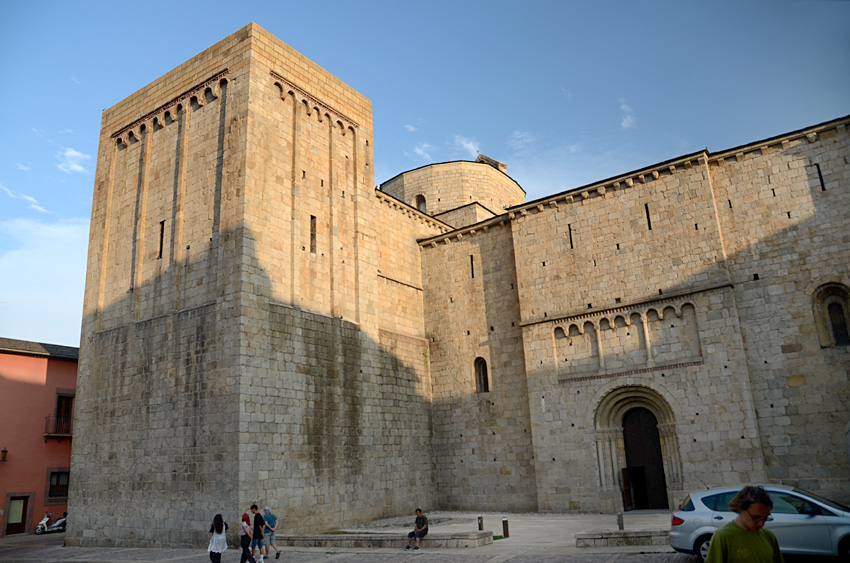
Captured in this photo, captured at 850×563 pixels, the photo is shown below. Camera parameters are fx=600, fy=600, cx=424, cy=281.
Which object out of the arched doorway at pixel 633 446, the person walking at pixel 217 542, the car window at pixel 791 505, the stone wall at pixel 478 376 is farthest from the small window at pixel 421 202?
the car window at pixel 791 505

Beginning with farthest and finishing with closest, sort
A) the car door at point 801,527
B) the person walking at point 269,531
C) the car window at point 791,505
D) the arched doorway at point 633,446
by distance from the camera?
the arched doorway at point 633,446
the person walking at point 269,531
the car window at point 791,505
the car door at point 801,527

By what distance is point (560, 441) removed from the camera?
70.6 ft

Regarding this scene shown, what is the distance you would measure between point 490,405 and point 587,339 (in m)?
4.88

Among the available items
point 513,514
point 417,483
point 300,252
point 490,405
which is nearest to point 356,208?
point 300,252

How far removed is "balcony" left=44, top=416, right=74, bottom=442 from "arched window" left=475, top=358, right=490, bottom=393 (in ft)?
63.5

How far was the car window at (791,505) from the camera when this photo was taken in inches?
371

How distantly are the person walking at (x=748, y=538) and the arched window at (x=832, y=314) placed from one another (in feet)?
54.7

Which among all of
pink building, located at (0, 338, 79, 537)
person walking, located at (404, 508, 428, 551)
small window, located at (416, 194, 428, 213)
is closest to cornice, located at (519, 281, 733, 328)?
person walking, located at (404, 508, 428, 551)

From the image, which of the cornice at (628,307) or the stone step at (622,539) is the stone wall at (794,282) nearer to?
the cornice at (628,307)

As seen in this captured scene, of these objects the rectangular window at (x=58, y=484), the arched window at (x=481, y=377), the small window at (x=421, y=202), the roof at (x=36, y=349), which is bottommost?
the rectangular window at (x=58, y=484)

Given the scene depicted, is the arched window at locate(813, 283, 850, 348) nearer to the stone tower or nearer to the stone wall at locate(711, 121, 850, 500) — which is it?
the stone wall at locate(711, 121, 850, 500)

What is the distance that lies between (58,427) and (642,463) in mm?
26427

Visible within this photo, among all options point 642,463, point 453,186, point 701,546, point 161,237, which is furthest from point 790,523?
point 453,186

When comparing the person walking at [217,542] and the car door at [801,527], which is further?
the person walking at [217,542]
